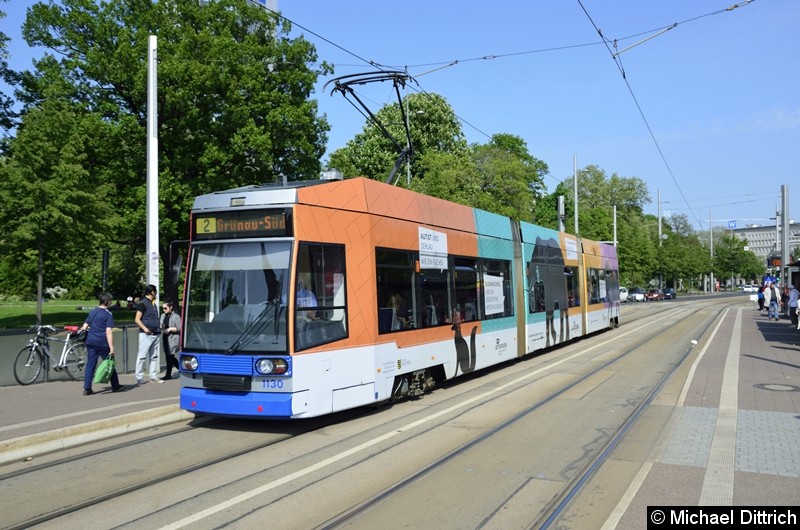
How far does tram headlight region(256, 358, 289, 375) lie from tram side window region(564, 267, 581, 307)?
13.6 meters

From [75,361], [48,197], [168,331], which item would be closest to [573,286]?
[168,331]

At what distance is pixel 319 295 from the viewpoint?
8.28m

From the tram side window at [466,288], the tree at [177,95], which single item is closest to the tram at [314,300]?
the tram side window at [466,288]

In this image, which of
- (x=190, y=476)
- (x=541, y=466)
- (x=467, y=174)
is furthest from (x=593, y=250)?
(x=190, y=476)

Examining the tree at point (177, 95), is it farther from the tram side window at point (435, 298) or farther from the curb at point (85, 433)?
the curb at point (85, 433)

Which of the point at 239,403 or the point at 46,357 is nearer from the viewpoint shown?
the point at 239,403

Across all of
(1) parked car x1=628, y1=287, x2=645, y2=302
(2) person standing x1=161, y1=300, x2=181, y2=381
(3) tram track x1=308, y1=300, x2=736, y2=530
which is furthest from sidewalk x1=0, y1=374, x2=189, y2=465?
(1) parked car x1=628, y1=287, x2=645, y2=302

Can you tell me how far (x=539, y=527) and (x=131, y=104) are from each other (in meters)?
26.9

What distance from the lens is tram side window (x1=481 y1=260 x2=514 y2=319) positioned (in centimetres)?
1347

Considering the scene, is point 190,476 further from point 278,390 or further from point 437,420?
point 437,420

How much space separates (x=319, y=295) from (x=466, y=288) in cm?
477

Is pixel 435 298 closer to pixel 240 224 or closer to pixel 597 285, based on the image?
pixel 240 224

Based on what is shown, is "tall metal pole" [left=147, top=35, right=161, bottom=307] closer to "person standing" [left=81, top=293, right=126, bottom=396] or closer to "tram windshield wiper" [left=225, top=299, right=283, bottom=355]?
"person standing" [left=81, top=293, right=126, bottom=396]

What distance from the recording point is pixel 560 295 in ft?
62.8
